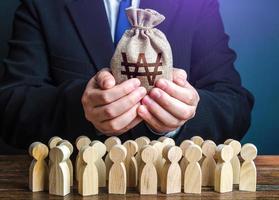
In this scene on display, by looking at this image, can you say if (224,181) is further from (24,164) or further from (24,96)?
(24,96)

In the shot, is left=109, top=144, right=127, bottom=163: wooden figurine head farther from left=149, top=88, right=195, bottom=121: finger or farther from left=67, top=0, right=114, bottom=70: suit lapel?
left=67, top=0, right=114, bottom=70: suit lapel

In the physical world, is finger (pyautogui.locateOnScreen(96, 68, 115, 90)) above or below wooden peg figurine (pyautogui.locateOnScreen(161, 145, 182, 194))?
above

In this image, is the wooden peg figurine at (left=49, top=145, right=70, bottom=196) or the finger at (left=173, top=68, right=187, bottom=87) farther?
the finger at (left=173, top=68, right=187, bottom=87)

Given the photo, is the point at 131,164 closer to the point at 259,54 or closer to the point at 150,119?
the point at 150,119

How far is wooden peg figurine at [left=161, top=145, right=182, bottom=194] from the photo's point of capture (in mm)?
683

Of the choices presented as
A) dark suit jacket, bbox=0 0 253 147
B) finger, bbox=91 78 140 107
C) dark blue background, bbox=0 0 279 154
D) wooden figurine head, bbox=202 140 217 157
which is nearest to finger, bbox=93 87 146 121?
finger, bbox=91 78 140 107

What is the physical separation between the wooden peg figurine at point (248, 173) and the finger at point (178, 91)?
0.11 meters

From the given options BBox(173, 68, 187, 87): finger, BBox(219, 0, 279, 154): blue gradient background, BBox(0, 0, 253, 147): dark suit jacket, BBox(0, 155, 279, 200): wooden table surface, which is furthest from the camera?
BBox(219, 0, 279, 154): blue gradient background

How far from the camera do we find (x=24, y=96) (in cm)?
105

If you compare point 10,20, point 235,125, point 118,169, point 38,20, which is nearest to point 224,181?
point 118,169

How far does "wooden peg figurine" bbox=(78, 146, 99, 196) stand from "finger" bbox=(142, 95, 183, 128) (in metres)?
0.11

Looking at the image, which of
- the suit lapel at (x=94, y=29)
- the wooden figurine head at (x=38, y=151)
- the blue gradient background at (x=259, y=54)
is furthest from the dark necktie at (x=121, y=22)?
the wooden figurine head at (x=38, y=151)

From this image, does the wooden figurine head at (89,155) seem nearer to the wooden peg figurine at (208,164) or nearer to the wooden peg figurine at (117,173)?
the wooden peg figurine at (117,173)

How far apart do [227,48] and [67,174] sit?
1.94 feet
